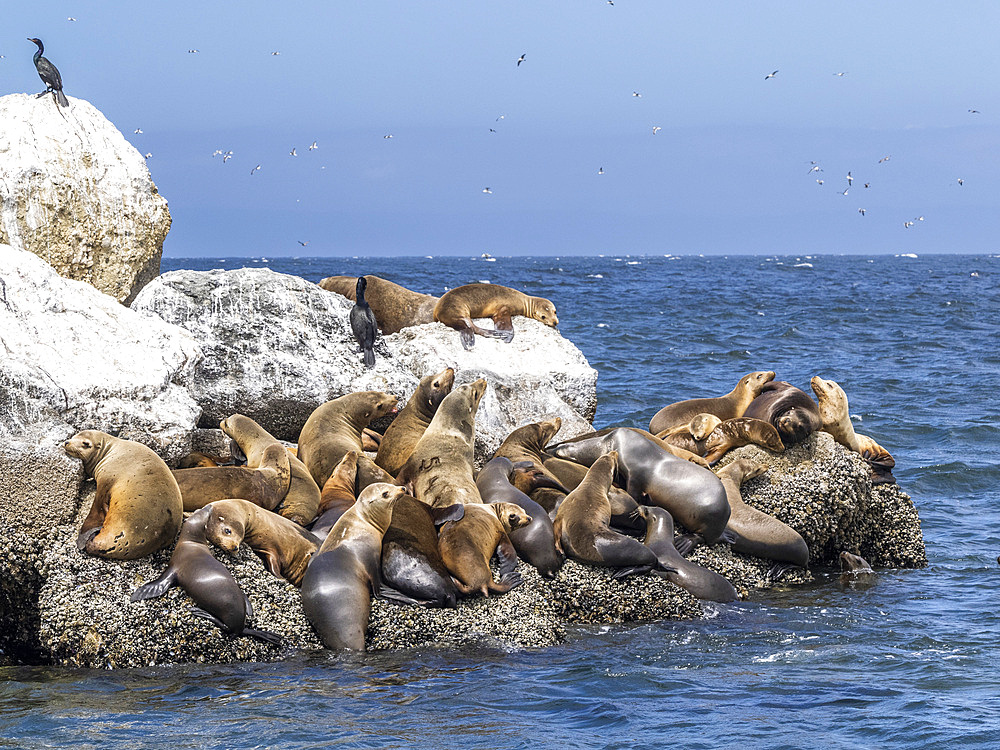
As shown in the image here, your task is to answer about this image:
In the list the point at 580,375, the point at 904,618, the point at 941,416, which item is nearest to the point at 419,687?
the point at 904,618

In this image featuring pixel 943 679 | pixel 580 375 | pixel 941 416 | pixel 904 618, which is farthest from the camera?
pixel 941 416

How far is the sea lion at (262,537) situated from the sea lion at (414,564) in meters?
0.52

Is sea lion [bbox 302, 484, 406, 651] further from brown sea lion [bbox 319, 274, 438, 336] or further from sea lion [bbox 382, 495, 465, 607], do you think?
brown sea lion [bbox 319, 274, 438, 336]

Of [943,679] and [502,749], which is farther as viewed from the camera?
[943,679]

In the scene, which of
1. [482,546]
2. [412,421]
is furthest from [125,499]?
[412,421]

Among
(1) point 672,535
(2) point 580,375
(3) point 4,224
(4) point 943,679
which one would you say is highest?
(3) point 4,224

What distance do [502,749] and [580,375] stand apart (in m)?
5.35

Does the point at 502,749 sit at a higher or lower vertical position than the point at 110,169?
lower

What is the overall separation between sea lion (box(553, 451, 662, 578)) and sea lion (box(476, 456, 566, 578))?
98 mm

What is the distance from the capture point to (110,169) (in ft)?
30.7

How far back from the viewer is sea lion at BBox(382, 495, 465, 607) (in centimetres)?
640

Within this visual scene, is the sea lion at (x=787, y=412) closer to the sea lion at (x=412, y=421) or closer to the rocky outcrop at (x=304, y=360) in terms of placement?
the rocky outcrop at (x=304, y=360)

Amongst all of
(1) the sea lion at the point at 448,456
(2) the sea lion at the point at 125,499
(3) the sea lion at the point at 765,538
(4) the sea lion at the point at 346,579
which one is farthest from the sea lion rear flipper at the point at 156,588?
(3) the sea lion at the point at 765,538

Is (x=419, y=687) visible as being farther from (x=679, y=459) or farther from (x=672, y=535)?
(x=679, y=459)
